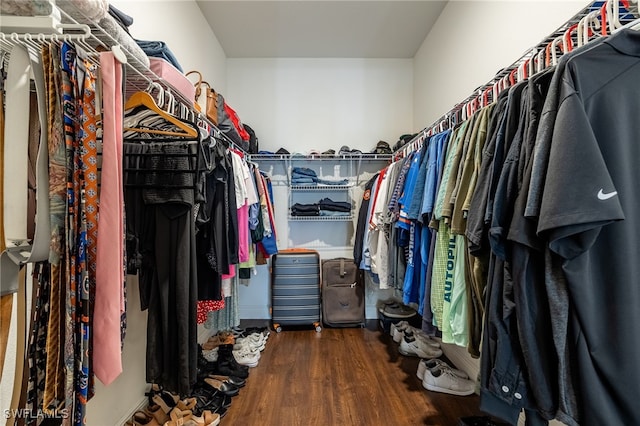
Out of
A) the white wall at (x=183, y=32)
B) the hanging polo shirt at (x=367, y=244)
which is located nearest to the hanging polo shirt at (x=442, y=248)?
the hanging polo shirt at (x=367, y=244)

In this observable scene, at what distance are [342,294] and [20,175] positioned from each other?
8.04 ft

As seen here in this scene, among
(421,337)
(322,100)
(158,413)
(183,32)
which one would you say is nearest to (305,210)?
(322,100)

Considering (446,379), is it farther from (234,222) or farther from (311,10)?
(311,10)

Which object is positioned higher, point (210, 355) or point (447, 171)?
point (447, 171)

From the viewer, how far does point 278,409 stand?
5.10ft

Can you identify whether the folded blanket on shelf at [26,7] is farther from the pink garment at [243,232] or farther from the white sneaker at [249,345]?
the white sneaker at [249,345]

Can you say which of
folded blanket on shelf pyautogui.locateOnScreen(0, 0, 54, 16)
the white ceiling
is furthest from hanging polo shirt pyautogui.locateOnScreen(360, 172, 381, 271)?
folded blanket on shelf pyautogui.locateOnScreen(0, 0, 54, 16)

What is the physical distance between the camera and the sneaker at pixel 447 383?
1.69 meters

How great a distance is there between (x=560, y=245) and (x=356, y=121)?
8.72 ft

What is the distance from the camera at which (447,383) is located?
1.71 metres

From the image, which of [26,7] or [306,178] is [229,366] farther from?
[26,7]

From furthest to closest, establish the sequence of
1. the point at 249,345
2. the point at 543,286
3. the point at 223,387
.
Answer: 1. the point at 249,345
2. the point at 223,387
3. the point at 543,286

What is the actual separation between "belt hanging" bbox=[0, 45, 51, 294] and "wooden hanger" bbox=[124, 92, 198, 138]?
57 cm

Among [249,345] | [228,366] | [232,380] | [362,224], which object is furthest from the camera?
[362,224]
